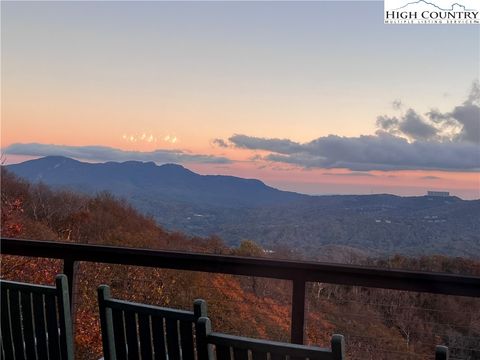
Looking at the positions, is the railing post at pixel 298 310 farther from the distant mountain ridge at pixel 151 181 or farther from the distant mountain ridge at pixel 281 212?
the distant mountain ridge at pixel 151 181

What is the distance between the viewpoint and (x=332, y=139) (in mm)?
12883

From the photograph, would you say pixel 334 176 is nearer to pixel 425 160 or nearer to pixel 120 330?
pixel 425 160

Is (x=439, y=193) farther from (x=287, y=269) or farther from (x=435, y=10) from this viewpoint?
(x=287, y=269)

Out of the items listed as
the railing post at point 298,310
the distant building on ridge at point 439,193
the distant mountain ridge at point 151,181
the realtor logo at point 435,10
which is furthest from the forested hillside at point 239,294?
the distant building on ridge at point 439,193

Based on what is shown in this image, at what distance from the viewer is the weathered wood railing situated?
2.22m

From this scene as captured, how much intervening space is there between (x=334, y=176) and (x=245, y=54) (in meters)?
3.45

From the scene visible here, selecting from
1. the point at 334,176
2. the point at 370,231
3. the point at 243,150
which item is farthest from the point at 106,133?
the point at 370,231

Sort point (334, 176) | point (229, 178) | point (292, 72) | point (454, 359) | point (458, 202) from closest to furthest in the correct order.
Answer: point (454, 359)
point (458, 202)
point (292, 72)
point (334, 176)
point (229, 178)

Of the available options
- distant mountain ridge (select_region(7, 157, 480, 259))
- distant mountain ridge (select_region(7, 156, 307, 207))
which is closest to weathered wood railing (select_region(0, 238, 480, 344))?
distant mountain ridge (select_region(7, 157, 480, 259))

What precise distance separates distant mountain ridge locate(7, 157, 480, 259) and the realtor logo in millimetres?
2394

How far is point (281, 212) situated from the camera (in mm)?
10508

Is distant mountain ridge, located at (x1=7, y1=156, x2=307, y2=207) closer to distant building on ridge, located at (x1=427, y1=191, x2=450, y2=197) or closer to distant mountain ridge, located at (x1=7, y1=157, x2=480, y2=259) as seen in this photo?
distant mountain ridge, located at (x1=7, y1=157, x2=480, y2=259)

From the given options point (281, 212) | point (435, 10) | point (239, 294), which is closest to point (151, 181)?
point (281, 212)

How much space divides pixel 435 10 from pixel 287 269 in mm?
2584
